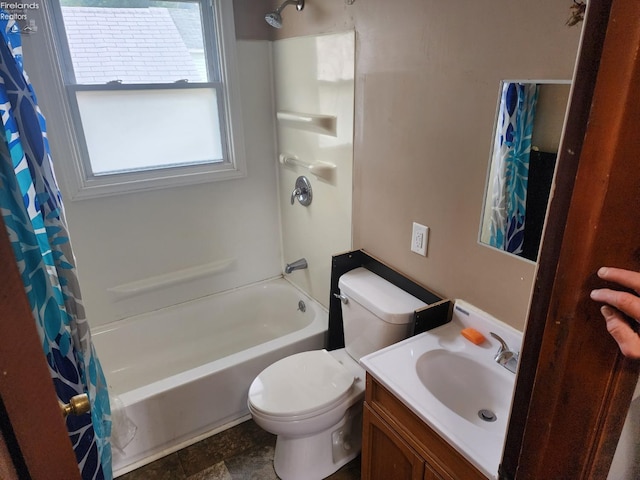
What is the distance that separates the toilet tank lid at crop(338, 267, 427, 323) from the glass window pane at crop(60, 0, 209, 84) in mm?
1426

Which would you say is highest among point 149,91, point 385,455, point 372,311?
point 149,91

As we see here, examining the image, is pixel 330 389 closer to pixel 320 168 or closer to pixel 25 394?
pixel 320 168

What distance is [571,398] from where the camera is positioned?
21.2 inches

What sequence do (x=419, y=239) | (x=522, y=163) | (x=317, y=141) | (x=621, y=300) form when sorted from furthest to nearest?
(x=317, y=141)
(x=419, y=239)
(x=522, y=163)
(x=621, y=300)

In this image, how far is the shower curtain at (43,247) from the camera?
0.99 m

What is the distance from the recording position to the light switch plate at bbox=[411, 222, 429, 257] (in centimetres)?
163

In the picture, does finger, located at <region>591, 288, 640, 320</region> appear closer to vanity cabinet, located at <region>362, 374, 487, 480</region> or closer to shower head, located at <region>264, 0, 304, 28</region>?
vanity cabinet, located at <region>362, 374, 487, 480</region>

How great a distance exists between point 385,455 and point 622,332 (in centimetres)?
115

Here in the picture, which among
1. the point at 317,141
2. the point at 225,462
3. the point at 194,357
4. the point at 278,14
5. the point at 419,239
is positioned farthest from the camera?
the point at 194,357

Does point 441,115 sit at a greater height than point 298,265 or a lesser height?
greater

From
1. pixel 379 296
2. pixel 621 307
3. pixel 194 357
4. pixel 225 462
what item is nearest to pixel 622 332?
pixel 621 307

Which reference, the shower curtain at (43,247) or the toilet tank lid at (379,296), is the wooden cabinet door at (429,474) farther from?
the shower curtain at (43,247)

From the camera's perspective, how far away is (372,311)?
1681 mm

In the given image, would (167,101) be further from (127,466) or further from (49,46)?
(127,466)
